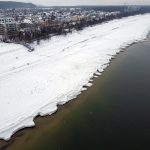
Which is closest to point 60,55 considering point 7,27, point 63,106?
point 63,106

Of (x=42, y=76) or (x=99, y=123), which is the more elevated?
(x=42, y=76)

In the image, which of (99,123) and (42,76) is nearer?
(99,123)

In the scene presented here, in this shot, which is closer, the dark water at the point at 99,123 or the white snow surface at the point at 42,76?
the dark water at the point at 99,123

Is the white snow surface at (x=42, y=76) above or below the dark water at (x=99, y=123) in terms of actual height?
above

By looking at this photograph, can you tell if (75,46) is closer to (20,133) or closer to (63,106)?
(63,106)
